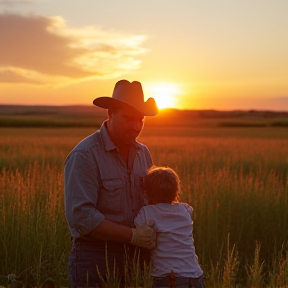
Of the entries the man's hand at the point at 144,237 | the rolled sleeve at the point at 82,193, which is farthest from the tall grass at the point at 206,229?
the rolled sleeve at the point at 82,193

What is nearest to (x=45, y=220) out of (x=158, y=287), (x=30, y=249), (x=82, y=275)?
(x=30, y=249)

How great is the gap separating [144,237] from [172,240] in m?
0.21

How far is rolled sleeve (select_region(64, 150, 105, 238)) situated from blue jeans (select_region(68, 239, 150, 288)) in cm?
15

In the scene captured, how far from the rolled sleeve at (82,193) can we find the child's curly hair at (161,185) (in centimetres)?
38

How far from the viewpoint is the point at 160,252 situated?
3662mm

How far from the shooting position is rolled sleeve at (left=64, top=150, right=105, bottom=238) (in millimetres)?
3592

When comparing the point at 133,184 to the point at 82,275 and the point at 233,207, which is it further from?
the point at 233,207

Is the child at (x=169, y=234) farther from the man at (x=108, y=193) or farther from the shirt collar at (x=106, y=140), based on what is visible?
the shirt collar at (x=106, y=140)

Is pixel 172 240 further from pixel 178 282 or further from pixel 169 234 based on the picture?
pixel 178 282

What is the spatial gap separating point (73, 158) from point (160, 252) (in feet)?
3.01

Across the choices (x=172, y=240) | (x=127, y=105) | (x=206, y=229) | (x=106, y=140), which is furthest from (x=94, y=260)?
(x=206, y=229)

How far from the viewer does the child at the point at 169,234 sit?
3598 millimetres

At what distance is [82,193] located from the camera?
3.62m

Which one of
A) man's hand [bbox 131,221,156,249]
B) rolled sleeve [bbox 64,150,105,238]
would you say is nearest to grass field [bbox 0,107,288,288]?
man's hand [bbox 131,221,156,249]
